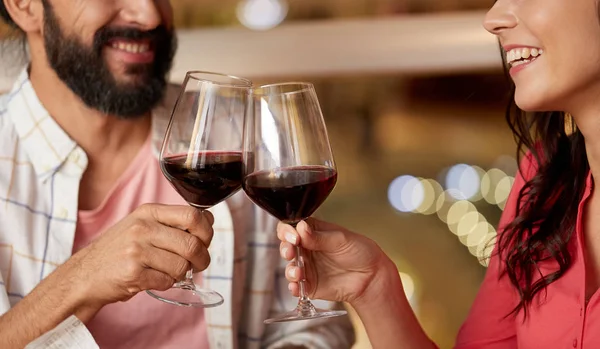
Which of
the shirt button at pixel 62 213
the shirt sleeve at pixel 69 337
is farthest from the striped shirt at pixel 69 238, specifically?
the shirt sleeve at pixel 69 337

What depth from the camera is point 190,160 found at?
130 cm

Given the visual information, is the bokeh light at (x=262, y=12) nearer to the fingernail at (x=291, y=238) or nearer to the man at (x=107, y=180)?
the man at (x=107, y=180)

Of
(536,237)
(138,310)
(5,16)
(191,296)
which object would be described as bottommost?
(138,310)

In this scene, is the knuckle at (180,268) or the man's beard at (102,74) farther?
the man's beard at (102,74)

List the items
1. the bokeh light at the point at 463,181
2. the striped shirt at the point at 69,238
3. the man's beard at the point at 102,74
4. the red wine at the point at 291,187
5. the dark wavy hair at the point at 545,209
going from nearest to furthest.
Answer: the red wine at the point at 291,187 < the dark wavy hair at the point at 545,209 < the striped shirt at the point at 69,238 < the man's beard at the point at 102,74 < the bokeh light at the point at 463,181

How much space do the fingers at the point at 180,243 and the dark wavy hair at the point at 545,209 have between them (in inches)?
23.0

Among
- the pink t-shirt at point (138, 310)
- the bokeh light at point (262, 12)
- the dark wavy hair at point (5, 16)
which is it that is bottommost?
the pink t-shirt at point (138, 310)

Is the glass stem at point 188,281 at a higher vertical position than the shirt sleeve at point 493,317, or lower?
higher

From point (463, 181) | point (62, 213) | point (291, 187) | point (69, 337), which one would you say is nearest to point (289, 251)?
point (291, 187)

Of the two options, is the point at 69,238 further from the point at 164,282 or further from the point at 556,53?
the point at 556,53

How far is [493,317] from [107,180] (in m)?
0.89

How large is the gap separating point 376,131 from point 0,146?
193cm

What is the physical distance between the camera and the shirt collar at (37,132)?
179 cm

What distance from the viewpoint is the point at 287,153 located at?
1.26m
